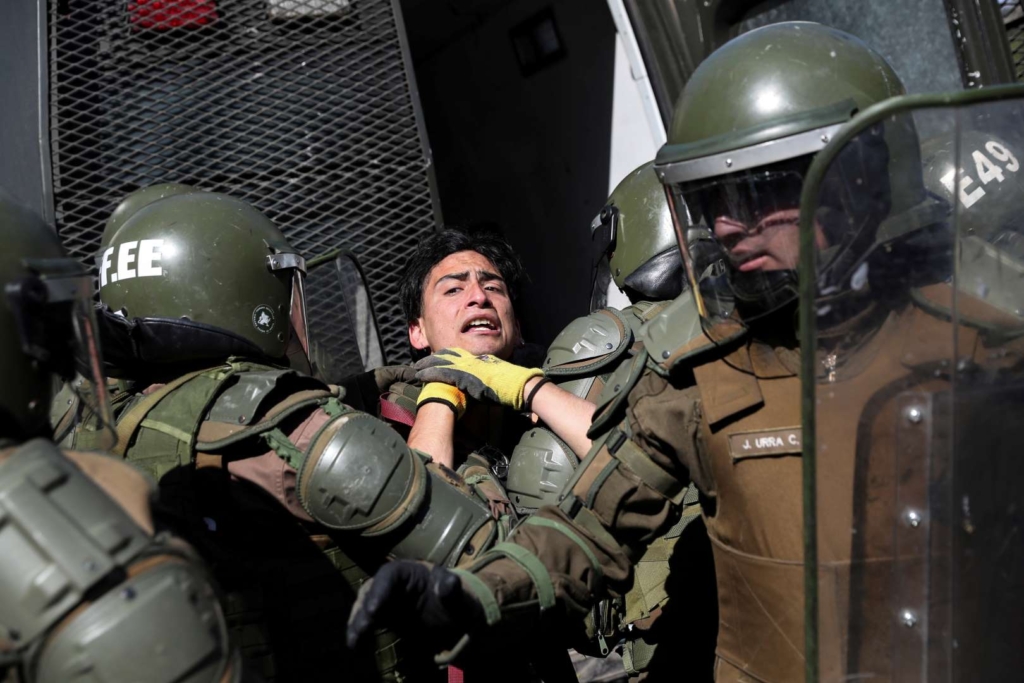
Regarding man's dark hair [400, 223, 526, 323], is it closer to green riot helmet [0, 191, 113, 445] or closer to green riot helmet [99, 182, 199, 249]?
green riot helmet [99, 182, 199, 249]

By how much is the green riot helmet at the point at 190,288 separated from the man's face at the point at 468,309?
84 cm

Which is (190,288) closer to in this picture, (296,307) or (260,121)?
(296,307)

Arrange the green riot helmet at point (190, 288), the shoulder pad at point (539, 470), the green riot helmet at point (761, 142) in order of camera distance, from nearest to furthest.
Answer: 1. the green riot helmet at point (761, 142)
2. the green riot helmet at point (190, 288)
3. the shoulder pad at point (539, 470)

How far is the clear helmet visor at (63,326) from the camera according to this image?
1.49 metres

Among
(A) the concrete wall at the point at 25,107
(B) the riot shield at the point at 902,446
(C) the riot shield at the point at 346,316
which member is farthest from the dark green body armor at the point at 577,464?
(A) the concrete wall at the point at 25,107

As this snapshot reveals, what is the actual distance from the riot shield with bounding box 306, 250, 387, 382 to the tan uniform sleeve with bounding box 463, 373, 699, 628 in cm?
162

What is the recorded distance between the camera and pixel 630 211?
9.96 feet

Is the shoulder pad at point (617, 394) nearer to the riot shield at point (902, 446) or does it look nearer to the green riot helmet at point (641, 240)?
the riot shield at point (902, 446)

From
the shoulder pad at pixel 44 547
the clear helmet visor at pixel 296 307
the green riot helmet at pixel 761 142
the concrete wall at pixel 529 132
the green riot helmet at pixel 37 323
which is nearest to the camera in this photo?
the shoulder pad at pixel 44 547

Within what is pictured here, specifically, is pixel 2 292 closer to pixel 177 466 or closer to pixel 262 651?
pixel 177 466

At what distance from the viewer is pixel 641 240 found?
296cm

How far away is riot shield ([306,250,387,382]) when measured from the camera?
11.6 ft

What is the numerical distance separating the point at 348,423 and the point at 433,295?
1269 mm

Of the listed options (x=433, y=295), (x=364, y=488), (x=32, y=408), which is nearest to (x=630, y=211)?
(x=433, y=295)
